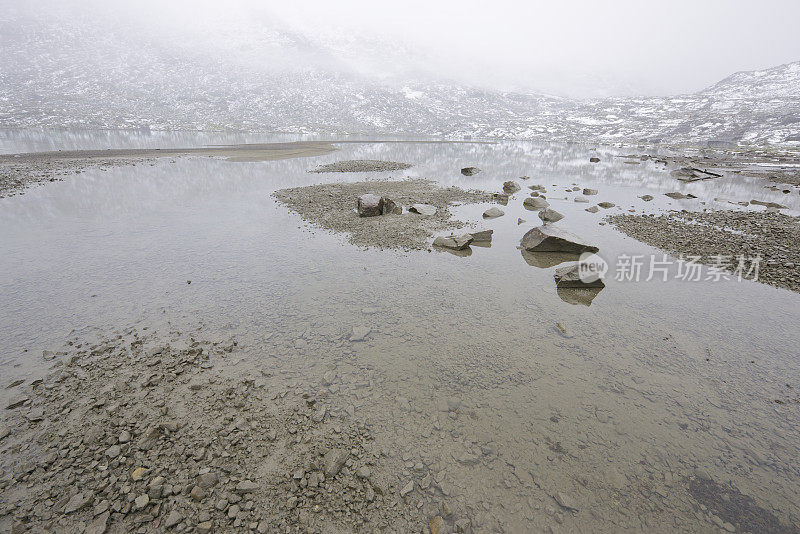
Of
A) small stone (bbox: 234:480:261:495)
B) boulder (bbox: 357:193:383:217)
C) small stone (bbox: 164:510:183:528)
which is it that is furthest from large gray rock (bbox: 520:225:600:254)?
small stone (bbox: 164:510:183:528)

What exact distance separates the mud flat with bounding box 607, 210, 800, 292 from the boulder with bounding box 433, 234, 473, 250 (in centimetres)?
1079

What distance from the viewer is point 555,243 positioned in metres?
16.7

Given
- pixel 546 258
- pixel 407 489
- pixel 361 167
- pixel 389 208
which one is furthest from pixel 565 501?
pixel 361 167

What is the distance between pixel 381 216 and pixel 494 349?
14573mm

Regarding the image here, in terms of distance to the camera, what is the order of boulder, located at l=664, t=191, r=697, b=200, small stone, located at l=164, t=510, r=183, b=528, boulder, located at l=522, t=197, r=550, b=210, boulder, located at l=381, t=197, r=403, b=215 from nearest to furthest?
small stone, located at l=164, t=510, r=183, b=528 → boulder, located at l=381, t=197, r=403, b=215 → boulder, located at l=522, t=197, r=550, b=210 → boulder, located at l=664, t=191, r=697, b=200

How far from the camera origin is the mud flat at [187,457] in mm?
5027

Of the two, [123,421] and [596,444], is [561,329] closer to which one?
[596,444]

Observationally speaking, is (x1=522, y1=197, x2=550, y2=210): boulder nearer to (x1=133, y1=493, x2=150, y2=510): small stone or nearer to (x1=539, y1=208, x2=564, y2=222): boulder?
(x1=539, y1=208, x2=564, y2=222): boulder

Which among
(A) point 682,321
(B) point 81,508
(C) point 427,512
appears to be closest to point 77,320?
(B) point 81,508

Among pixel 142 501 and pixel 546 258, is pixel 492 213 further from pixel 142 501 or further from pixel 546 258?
pixel 142 501

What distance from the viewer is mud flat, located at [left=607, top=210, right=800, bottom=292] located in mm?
15070

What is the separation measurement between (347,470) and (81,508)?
162 inches

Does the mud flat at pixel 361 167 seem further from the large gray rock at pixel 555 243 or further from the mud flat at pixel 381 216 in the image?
the large gray rock at pixel 555 243

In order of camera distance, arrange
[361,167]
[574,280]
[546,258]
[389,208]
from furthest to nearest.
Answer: [361,167] → [389,208] → [546,258] → [574,280]
